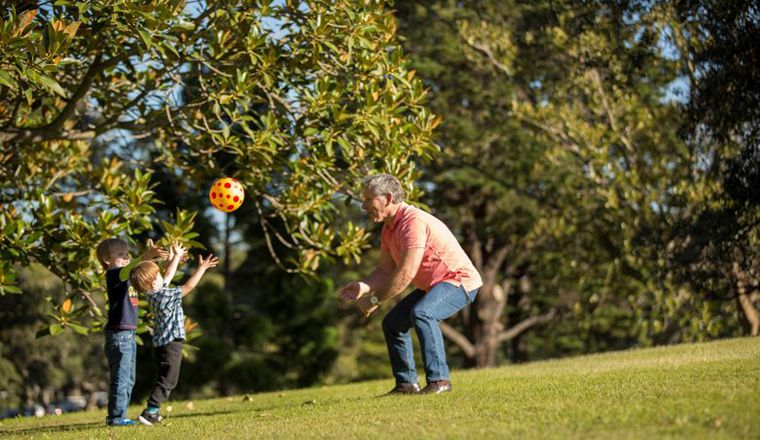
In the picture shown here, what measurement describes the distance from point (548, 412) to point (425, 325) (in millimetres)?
1650

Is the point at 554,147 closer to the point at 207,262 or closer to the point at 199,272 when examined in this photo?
the point at 207,262

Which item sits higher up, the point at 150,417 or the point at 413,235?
the point at 413,235

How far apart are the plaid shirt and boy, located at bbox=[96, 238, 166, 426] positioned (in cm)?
20

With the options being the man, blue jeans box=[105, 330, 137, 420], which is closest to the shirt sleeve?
the man

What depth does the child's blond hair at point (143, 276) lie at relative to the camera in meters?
7.71

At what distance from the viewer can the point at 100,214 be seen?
988cm

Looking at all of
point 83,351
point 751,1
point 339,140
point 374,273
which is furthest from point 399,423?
→ point 83,351

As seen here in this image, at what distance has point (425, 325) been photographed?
7.30 metres

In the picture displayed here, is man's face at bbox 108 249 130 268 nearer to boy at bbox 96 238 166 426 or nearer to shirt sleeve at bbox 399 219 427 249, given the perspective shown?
boy at bbox 96 238 166 426

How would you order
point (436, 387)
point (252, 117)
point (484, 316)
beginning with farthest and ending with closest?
point (484, 316) → point (252, 117) → point (436, 387)

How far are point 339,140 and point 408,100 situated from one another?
1.06 m

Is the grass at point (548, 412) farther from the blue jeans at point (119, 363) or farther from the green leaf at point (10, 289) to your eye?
the green leaf at point (10, 289)

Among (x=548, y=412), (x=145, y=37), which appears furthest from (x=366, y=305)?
(x=145, y=37)

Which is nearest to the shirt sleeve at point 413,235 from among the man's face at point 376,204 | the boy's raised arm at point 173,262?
the man's face at point 376,204
